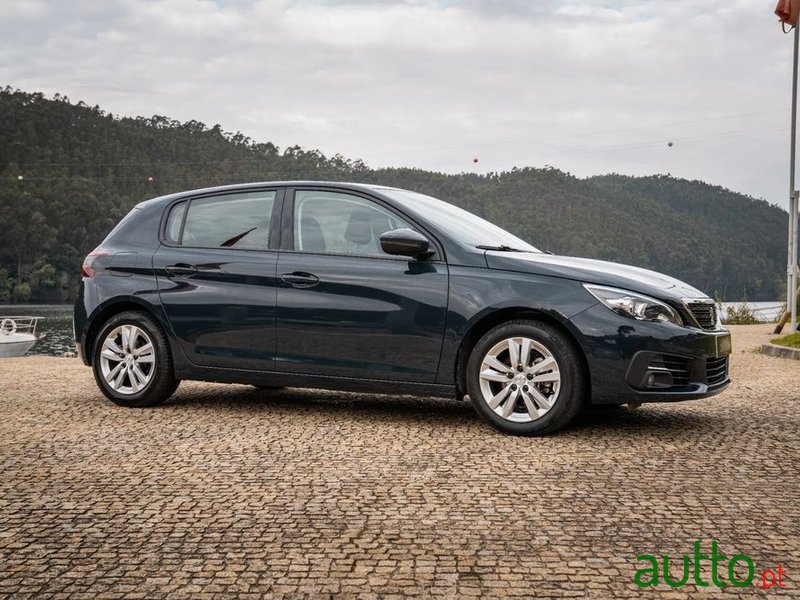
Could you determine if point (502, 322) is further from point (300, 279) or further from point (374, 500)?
point (374, 500)

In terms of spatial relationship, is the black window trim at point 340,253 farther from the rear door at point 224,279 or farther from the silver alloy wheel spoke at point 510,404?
the silver alloy wheel spoke at point 510,404

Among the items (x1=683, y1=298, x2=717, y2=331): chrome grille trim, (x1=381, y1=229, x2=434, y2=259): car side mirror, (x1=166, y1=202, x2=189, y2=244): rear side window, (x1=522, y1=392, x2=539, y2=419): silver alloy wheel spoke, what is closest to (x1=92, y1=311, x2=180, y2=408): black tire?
(x1=166, y1=202, x2=189, y2=244): rear side window

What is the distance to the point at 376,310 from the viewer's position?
21.6 feet

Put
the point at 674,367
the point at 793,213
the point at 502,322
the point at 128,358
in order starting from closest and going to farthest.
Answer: the point at 674,367 < the point at 502,322 < the point at 128,358 < the point at 793,213

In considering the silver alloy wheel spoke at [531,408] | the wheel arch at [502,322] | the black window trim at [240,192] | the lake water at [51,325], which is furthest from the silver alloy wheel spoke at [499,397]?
the lake water at [51,325]

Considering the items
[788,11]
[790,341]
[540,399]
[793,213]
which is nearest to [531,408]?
[540,399]

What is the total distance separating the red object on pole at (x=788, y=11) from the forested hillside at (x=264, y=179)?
6723 centimetres

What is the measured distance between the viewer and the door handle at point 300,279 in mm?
6812

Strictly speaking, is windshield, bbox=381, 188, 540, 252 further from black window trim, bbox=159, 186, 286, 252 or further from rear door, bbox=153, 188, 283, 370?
rear door, bbox=153, 188, 283, 370

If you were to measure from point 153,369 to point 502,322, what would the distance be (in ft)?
9.19

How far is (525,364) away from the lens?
617 centimetres

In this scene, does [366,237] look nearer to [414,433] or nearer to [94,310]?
[414,433]

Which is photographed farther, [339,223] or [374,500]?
[339,223]

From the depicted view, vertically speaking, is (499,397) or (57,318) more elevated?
(499,397)
